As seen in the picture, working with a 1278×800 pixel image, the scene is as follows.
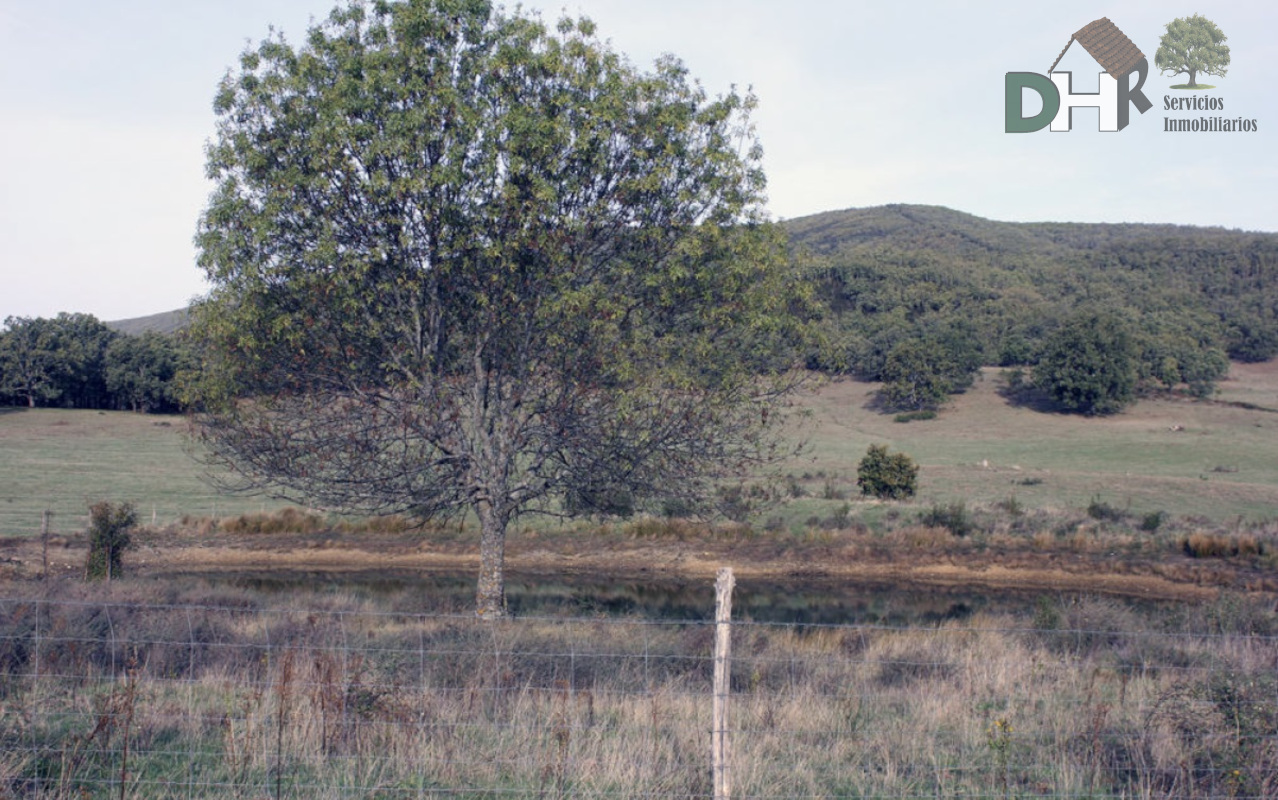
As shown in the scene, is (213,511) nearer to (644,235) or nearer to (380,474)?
(380,474)

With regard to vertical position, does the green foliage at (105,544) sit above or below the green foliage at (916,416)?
below

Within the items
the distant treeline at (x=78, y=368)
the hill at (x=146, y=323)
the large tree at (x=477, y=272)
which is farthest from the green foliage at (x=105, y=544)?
the hill at (x=146, y=323)

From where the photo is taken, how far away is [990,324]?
81.6m

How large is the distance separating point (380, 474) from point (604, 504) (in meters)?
3.79

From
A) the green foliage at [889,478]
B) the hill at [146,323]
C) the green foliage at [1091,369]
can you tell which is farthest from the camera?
the hill at [146,323]

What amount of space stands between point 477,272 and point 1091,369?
57.5m

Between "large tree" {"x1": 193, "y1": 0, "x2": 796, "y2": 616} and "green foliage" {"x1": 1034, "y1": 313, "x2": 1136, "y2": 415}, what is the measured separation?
53689mm

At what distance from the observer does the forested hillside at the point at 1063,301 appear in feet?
232

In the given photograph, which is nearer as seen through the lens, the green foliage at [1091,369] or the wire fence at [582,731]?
the wire fence at [582,731]

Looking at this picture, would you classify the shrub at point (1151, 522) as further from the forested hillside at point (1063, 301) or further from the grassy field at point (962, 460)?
the forested hillside at point (1063, 301)

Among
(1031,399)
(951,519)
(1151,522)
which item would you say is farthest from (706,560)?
(1031,399)

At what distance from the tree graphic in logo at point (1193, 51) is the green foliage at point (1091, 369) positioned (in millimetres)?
32757

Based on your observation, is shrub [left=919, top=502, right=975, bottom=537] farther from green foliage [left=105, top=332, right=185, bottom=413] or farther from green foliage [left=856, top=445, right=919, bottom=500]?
green foliage [left=105, top=332, right=185, bottom=413]

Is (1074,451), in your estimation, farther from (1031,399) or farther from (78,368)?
(78,368)
